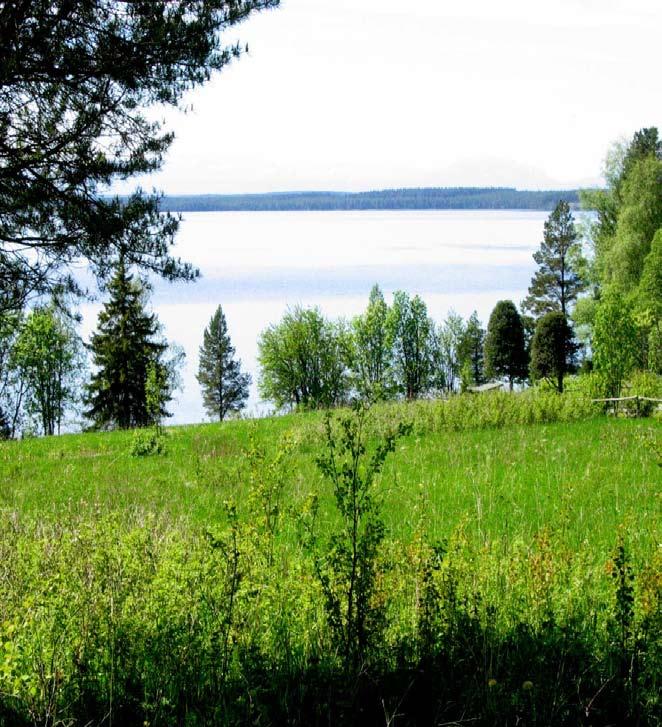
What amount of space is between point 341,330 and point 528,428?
37.9 m

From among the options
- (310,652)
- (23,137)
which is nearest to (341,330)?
(23,137)

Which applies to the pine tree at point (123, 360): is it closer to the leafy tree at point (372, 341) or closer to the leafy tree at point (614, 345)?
the leafy tree at point (372, 341)

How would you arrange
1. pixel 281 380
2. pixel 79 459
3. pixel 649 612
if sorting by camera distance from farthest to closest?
pixel 281 380
pixel 79 459
pixel 649 612

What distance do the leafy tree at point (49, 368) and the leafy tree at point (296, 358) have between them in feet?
35.6

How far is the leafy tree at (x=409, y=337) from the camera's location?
51969mm

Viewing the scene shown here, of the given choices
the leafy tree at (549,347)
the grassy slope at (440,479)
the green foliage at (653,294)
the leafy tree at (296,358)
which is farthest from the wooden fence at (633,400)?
the leafy tree at (296,358)

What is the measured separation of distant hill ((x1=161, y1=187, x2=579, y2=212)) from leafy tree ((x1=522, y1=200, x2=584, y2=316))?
64.7 m

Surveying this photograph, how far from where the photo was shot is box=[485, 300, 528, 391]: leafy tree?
51.5m

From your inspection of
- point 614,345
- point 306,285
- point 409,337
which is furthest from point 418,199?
point 614,345

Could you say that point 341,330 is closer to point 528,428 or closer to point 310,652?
point 528,428

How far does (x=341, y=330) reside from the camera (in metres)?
52.1

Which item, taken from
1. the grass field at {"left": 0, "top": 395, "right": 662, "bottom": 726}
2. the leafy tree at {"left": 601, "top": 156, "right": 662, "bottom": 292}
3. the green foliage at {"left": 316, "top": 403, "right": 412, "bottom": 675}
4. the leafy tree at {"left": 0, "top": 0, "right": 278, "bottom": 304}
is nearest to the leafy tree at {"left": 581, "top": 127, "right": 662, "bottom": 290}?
the leafy tree at {"left": 601, "top": 156, "right": 662, "bottom": 292}

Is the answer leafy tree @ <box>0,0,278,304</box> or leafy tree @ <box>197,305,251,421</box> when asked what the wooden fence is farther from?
leafy tree @ <box>197,305,251,421</box>

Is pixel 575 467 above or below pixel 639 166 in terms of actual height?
below
